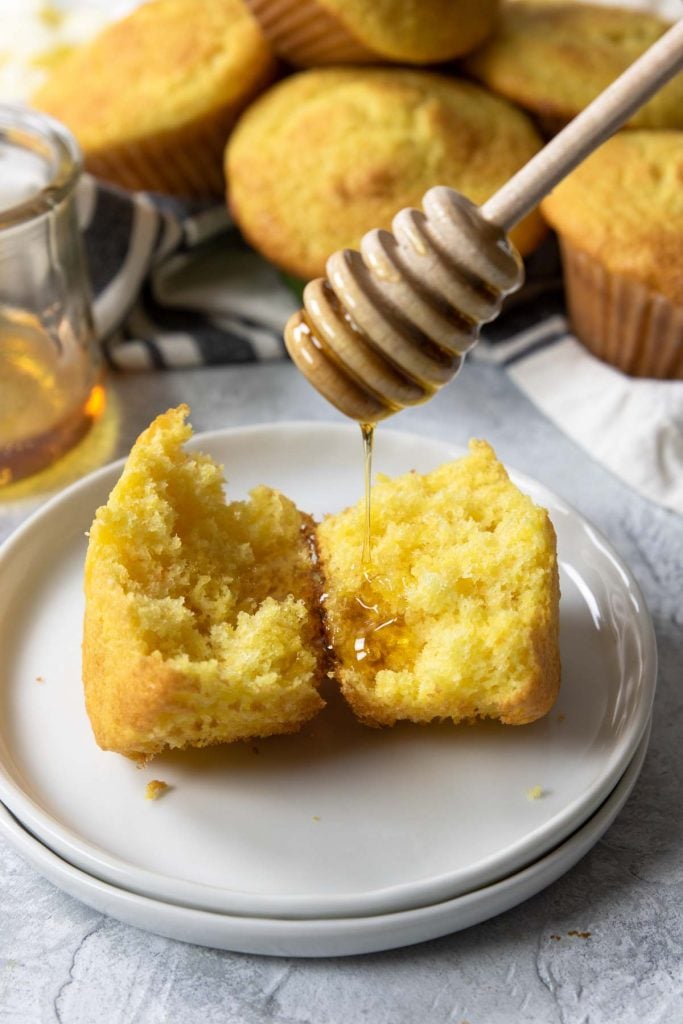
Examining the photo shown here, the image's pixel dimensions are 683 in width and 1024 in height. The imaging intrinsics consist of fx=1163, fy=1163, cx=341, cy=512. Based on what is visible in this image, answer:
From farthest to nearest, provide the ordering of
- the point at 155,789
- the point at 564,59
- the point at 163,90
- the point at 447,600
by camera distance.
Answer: the point at 163,90
the point at 564,59
the point at 447,600
the point at 155,789

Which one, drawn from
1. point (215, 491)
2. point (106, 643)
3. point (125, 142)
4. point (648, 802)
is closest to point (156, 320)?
point (125, 142)

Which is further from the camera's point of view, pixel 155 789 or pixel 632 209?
pixel 632 209

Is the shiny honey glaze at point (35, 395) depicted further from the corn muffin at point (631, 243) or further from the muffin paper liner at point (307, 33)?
the corn muffin at point (631, 243)

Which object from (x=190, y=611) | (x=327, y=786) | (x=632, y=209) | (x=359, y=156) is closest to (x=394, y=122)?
(x=359, y=156)

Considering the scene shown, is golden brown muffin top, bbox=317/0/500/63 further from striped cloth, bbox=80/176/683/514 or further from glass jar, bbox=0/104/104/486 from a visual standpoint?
glass jar, bbox=0/104/104/486

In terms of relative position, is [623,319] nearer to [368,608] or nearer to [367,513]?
[367,513]

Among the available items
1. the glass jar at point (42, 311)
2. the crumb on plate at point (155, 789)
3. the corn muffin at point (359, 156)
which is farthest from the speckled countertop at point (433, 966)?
the corn muffin at point (359, 156)
